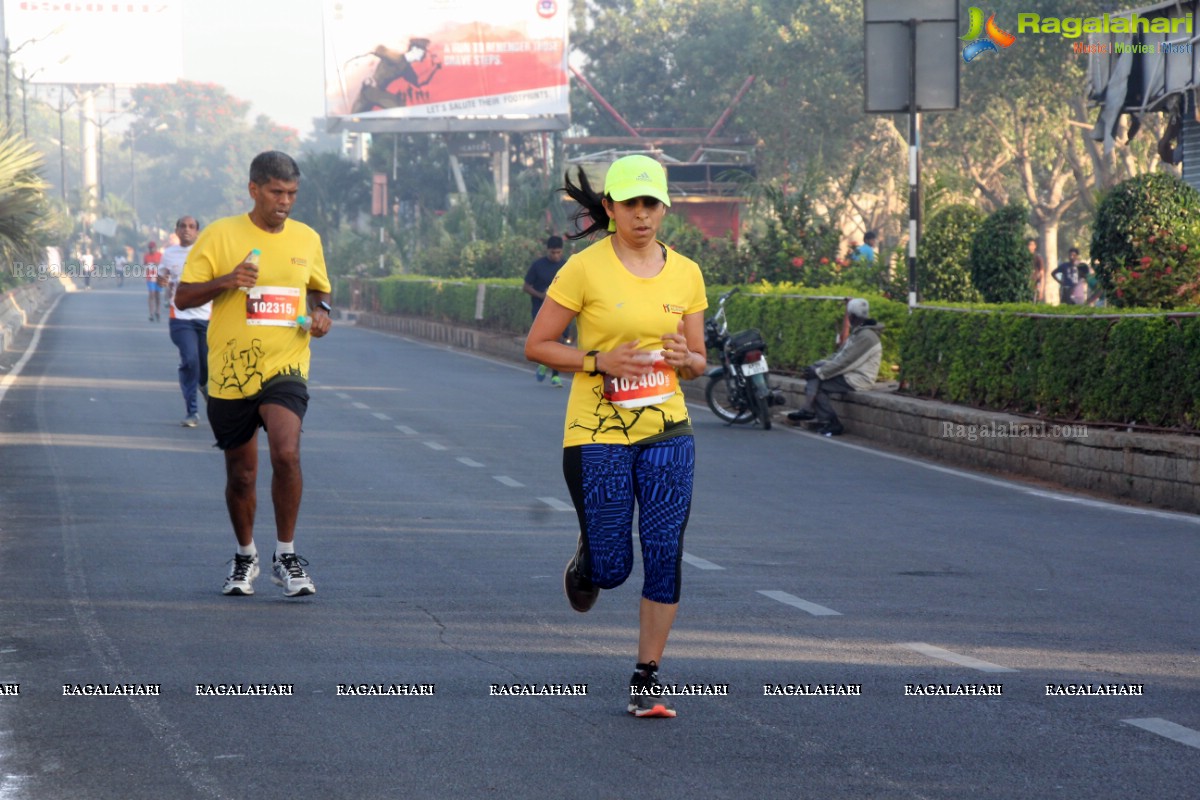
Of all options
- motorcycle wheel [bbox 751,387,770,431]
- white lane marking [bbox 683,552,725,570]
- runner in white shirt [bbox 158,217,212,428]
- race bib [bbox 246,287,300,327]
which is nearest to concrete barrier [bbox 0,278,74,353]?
runner in white shirt [bbox 158,217,212,428]

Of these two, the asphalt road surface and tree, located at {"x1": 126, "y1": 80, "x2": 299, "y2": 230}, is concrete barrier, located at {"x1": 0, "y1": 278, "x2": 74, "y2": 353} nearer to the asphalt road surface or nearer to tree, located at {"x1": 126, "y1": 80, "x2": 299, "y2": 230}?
the asphalt road surface

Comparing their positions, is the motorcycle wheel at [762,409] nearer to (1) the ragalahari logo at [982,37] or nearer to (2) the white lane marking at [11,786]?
(2) the white lane marking at [11,786]

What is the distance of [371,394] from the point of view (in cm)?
2172

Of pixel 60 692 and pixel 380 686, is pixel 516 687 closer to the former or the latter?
pixel 380 686

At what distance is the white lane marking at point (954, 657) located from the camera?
22.1 feet

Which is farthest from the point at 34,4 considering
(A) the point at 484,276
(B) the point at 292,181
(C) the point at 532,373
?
(B) the point at 292,181

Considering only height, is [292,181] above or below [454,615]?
above

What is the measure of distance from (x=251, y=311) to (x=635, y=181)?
2.81m

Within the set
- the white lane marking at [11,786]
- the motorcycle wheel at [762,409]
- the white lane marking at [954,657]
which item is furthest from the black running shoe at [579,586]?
the motorcycle wheel at [762,409]

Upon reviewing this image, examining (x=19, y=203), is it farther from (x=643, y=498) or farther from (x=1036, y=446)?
(x=643, y=498)

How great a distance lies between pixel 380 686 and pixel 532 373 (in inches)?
804

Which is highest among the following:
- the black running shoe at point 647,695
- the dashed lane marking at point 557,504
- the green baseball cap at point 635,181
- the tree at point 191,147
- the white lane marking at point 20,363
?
the tree at point 191,147

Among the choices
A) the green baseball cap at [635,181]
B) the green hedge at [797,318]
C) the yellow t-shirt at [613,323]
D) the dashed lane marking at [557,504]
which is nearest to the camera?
the green baseball cap at [635,181]

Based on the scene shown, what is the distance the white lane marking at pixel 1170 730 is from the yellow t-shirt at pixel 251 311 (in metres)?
3.97
